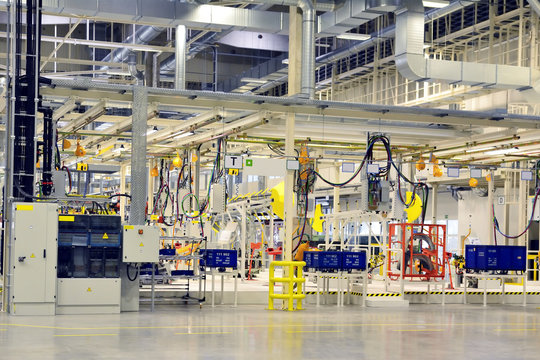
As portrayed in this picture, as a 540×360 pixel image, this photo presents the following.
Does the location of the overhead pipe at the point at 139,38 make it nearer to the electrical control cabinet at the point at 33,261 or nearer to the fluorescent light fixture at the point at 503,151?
the electrical control cabinet at the point at 33,261

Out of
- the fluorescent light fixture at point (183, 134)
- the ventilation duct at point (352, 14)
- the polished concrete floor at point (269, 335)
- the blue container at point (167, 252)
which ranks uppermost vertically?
the ventilation duct at point (352, 14)

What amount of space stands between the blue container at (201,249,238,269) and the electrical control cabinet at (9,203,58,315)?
318 cm

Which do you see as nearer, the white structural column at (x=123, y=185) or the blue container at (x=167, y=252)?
the blue container at (x=167, y=252)

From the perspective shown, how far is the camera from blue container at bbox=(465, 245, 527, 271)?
15789 millimetres

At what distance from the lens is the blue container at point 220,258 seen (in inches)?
551

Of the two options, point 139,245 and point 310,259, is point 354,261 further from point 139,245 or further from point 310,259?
point 139,245

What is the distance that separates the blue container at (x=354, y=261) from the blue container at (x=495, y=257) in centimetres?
253

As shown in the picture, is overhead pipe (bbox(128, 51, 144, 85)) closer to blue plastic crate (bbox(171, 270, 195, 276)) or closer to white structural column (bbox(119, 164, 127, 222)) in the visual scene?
blue plastic crate (bbox(171, 270, 195, 276))

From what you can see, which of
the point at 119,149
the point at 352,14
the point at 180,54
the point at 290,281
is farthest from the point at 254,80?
the point at 290,281

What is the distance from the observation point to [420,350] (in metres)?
8.98

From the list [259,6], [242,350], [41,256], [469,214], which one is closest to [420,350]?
[242,350]

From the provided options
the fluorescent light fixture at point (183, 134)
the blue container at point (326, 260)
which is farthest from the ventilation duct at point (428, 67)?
the fluorescent light fixture at point (183, 134)

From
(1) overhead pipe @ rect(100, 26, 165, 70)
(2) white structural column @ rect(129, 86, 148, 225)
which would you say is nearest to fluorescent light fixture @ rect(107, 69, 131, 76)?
(1) overhead pipe @ rect(100, 26, 165, 70)

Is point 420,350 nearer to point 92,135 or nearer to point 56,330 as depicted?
point 56,330
